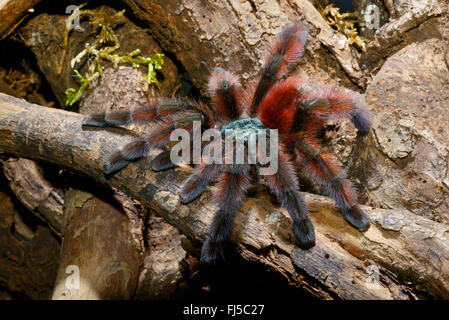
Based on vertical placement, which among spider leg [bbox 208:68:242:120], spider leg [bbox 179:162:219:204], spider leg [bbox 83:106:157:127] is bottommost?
spider leg [bbox 179:162:219:204]

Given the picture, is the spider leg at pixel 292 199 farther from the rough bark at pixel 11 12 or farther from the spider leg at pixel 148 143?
the rough bark at pixel 11 12

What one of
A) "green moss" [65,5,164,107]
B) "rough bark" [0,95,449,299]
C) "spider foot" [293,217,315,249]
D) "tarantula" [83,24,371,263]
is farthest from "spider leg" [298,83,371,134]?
"green moss" [65,5,164,107]

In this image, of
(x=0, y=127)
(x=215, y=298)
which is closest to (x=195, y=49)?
(x=0, y=127)

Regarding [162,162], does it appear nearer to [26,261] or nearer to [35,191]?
[35,191]

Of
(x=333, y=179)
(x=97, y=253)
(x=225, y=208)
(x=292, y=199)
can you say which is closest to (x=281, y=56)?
(x=333, y=179)

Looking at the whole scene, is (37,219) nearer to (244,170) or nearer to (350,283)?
(244,170)

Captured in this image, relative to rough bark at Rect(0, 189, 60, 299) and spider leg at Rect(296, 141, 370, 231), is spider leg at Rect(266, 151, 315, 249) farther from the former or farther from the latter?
rough bark at Rect(0, 189, 60, 299)

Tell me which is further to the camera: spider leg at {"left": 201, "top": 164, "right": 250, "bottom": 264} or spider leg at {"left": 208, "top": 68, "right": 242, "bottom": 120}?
spider leg at {"left": 208, "top": 68, "right": 242, "bottom": 120}
